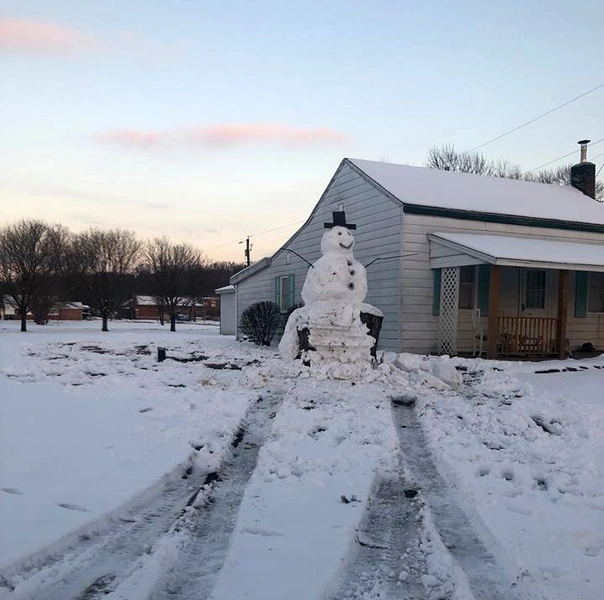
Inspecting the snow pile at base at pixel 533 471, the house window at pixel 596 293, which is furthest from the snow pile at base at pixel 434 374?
the house window at pixel 596 293

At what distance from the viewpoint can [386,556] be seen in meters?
3.12

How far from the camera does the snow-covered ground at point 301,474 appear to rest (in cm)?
288

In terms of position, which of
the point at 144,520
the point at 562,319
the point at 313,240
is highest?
the point at 313,240

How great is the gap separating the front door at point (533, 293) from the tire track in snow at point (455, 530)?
9.80 m

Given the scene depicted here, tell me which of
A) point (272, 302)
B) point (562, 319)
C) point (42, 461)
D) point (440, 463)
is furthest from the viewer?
point (272, 302)

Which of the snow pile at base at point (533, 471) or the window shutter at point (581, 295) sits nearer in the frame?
the snow pile at base at point (533, 471)

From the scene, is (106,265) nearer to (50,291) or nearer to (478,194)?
(50,291)

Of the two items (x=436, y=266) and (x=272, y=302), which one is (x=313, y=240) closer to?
(x=272, y=302)

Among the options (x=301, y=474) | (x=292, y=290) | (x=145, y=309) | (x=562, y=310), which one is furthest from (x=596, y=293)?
(x=145, y=309)

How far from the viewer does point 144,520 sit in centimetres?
356

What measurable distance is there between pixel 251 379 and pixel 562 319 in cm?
796

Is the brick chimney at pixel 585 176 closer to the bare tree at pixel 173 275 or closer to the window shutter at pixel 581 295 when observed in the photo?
the window shutter at pixel 581 295

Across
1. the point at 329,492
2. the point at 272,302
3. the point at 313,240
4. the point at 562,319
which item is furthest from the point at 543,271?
the point at 329,492

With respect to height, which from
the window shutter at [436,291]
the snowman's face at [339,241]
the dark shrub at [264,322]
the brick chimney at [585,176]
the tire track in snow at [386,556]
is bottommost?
the tire track in snow at [386,556]
